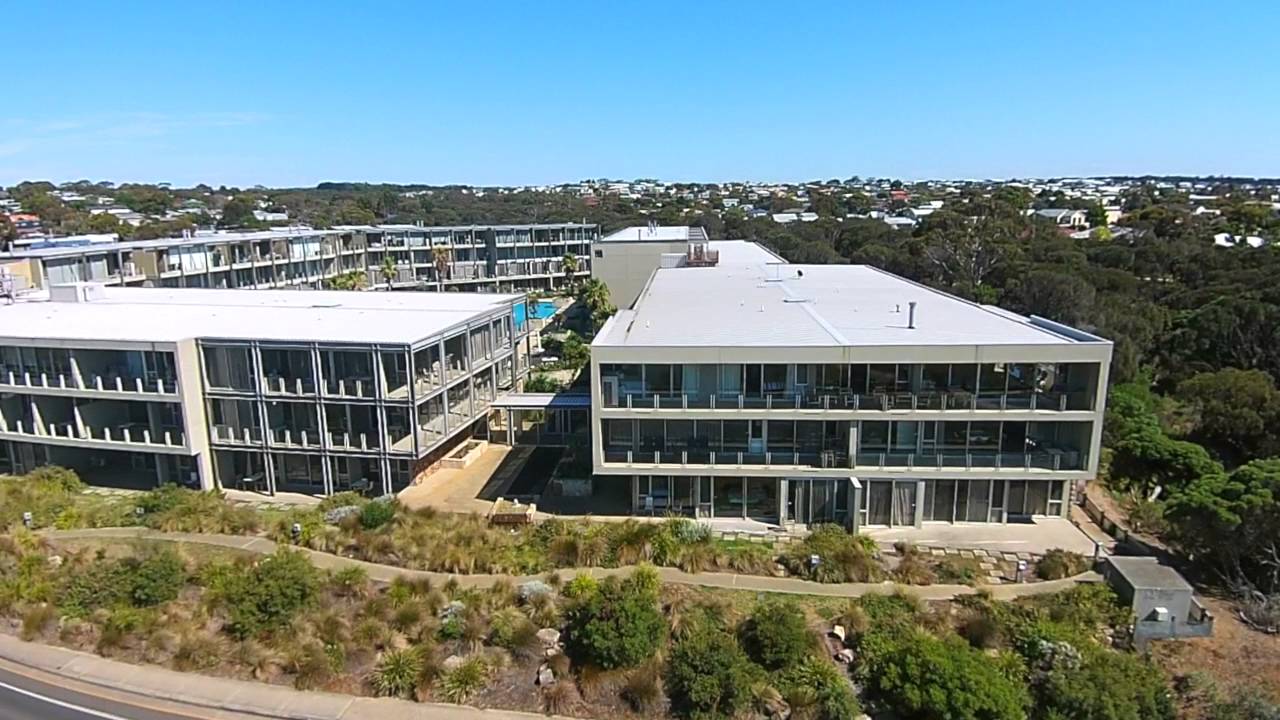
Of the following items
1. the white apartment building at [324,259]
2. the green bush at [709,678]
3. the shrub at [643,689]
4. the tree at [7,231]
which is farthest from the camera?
the tree at [7,231]

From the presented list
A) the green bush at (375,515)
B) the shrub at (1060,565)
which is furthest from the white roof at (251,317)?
the shrub at (1060,565)

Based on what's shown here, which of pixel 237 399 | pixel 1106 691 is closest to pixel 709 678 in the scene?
pixel 1106 691

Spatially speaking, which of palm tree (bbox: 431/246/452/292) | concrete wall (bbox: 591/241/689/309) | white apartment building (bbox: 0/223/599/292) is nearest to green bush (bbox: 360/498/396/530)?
white apartment building (bbox: 0/223/599/292)

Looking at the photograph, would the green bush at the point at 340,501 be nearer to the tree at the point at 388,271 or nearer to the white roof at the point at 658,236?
the white roof at the point at 658,236

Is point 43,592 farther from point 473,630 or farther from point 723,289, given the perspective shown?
point 723,289

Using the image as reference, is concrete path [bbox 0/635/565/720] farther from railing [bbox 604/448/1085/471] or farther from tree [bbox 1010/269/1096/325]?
tree [bbox 1010/269/1096/325]

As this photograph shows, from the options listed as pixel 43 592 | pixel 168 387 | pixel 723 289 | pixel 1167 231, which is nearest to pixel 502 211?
pixel 1167 231
